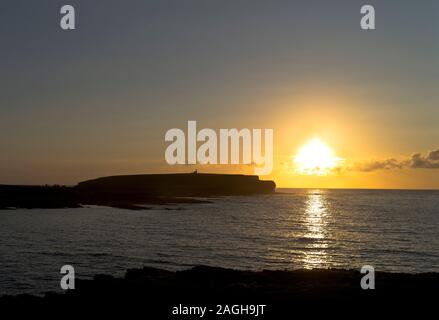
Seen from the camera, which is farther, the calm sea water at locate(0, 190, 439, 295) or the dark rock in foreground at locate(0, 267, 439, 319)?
the calm sea water at locate(0, 190, 439, 295)

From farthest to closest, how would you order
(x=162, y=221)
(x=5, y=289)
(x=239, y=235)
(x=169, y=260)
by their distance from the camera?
(x=162, y=221)
(x=239, y=235)
(x=169, y=260)
(x=5, y=289)

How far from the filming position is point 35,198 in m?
121

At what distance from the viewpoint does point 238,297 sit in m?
19.7

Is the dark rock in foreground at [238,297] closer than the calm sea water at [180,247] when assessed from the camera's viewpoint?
Yes

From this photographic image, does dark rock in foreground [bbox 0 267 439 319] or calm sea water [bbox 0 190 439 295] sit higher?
dark rock in foreground [bbox 0 267 439 319]

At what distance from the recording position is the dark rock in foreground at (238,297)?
18.4 metres

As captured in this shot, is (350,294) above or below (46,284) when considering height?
above

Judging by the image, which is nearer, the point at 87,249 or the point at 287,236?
the point at 87,249

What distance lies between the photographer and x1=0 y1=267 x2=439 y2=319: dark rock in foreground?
18.4 m

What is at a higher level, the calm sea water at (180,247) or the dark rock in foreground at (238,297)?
the dark rock in foreground at (238,297)
